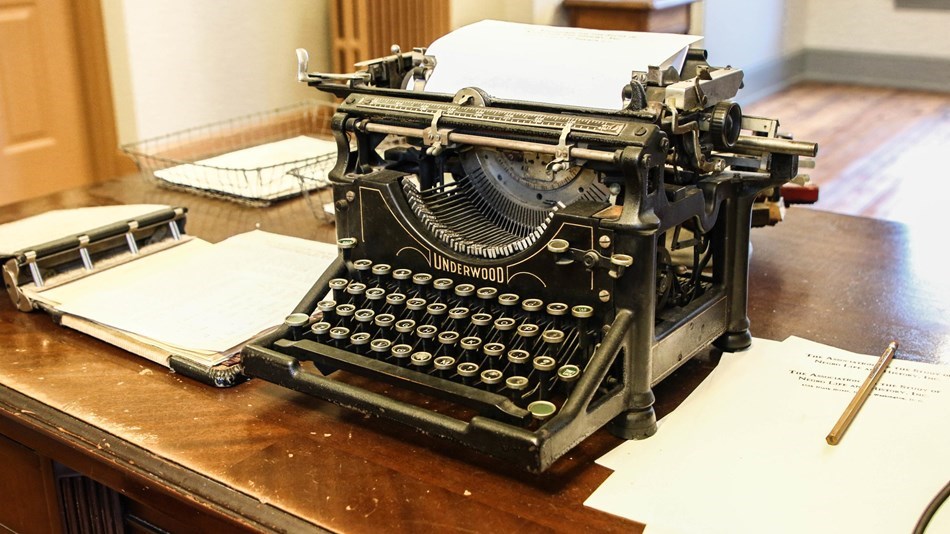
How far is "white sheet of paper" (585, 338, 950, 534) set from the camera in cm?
108

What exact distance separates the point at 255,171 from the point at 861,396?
1.57m

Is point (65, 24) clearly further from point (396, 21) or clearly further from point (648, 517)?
point (648, 517)

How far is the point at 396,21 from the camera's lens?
13.0 feet

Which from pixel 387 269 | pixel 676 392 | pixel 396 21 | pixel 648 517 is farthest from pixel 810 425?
pixel 396 21

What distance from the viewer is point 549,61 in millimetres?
1478

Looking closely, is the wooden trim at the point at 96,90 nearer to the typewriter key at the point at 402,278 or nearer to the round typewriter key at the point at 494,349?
the typewriter key at the point at 402,278

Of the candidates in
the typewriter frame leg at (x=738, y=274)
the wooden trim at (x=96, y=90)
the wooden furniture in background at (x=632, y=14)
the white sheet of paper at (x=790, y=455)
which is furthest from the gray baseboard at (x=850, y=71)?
the white sheet of paper at (x=790, y=455)

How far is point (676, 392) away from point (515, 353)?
28 centimetres

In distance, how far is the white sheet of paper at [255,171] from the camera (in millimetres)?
2340

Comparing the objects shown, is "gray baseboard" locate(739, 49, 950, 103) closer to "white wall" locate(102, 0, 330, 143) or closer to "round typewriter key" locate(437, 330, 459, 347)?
"white wall" locate(102, 0, 330, 143)

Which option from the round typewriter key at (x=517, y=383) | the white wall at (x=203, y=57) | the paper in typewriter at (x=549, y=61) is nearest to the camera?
the round typewriter key at (x=517, y=383)

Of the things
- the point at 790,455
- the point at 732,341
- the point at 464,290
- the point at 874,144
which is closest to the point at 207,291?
the point at 464,290

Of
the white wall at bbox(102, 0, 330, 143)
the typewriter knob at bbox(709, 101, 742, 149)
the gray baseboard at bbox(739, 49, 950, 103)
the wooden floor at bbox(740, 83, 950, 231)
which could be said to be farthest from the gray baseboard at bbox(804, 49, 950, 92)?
the typewriter knob at bbox(709, 101, 742, 149)

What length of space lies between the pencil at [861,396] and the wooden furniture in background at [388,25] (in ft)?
8.94
